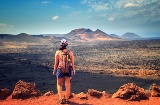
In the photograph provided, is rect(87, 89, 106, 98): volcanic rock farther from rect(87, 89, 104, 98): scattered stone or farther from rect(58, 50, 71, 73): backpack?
rect(58, 50, 71, 73): backpack

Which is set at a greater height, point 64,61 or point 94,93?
point 64,61

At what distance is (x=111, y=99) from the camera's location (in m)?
7.15

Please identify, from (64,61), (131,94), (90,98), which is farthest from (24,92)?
(131,94)

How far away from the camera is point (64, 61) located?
19.8 feet

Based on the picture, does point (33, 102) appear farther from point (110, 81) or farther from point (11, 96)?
point (110, 81)

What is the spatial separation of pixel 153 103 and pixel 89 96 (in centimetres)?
193

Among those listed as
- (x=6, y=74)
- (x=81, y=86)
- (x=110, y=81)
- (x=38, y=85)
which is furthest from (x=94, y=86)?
(x=6, y=74)

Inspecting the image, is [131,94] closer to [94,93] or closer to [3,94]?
[94,93]

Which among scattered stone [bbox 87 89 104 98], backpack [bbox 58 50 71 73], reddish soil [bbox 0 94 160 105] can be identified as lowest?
reddish soil [bbox 0 94 160 105]

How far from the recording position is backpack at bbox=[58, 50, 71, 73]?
6016 mm

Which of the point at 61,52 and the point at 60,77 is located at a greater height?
the point at 61,52

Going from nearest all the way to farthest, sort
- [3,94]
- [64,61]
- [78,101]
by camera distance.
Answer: [64,61] < [78,101] < [3,94]

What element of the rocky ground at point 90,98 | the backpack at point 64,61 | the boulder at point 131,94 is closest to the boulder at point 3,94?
the rocky ground at point 90,98

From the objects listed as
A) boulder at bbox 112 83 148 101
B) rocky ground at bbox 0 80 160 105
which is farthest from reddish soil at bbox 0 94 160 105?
boulder at bbox 112 83 148 101
